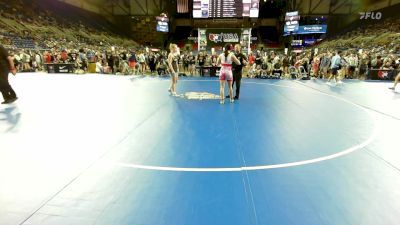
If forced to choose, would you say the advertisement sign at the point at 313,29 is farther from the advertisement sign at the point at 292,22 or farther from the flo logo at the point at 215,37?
the flo logo at the point at 215,37

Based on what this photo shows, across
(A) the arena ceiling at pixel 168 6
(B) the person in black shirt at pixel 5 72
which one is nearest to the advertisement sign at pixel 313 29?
(A) the arena ceiling at pixel 168 6

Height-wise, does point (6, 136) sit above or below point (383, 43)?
below

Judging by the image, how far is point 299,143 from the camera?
5016mm

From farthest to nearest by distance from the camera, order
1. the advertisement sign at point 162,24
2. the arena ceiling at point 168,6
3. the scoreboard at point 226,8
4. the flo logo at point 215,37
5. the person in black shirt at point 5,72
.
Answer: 1. the advertisement sign at point 162,24
2. the arena ceiling at point 168,6
3. the flo logo at point 215,37
4. the scoreboard at point 226,8
5. the person in black shirt at point 5,72

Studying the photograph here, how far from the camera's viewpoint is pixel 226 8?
24078 mm

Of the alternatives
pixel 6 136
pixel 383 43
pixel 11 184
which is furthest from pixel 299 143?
pixel 383 43

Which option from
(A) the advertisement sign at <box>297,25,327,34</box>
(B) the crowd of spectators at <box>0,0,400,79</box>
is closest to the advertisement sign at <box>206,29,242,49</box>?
(B) the crowd of spectators at <box>0,0,400,79</box>

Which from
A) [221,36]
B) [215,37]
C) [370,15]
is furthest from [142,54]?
[370,15]

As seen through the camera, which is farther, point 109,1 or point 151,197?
point 109,1

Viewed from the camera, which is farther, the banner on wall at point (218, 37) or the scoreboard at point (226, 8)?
the banner on wall at point (218, 37)

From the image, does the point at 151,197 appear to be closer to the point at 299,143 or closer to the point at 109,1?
the point at 299,143

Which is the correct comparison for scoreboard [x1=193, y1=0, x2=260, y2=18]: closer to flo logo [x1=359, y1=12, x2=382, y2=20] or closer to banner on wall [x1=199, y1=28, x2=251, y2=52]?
banner on wall [x1=199, y1=28, x2=251, y2=52]

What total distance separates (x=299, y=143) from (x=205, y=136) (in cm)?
183

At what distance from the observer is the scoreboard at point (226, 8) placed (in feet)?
76.7
